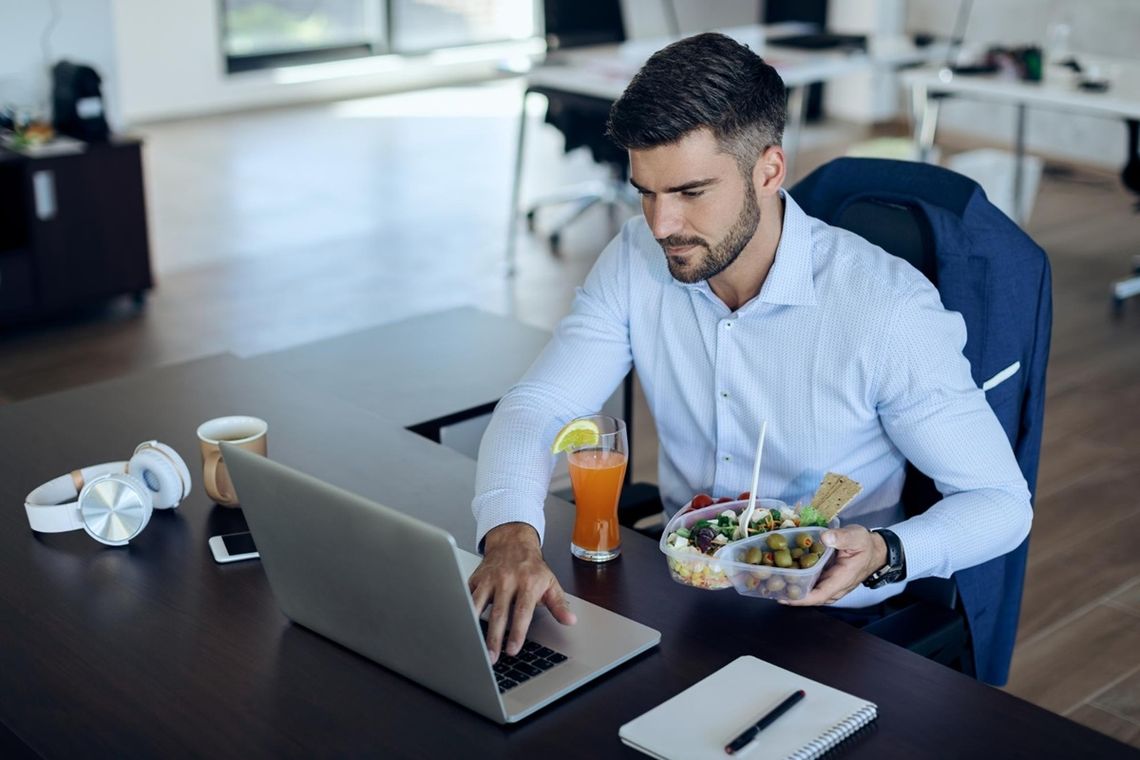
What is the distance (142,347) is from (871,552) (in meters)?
3.34

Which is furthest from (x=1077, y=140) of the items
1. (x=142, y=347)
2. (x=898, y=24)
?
(x=142, y=347)

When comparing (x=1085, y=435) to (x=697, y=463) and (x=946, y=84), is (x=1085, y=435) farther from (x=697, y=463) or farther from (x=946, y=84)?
(x=697, y=463)

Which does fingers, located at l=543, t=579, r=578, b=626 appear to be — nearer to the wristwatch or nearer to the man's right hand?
the man's right hand

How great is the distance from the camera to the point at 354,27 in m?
8.29

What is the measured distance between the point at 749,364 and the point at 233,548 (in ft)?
2.28

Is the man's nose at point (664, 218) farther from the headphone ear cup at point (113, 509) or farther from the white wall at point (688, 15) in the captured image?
the white wall at point (688, 15)

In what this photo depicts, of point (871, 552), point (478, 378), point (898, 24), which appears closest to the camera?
point (871, 552)

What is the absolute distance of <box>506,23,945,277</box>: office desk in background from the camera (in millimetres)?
5012

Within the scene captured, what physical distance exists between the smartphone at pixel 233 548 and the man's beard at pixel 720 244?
24.3 inches

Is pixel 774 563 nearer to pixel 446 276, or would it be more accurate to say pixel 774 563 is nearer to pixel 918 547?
pixel 918 547

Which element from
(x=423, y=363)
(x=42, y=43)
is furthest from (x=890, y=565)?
(x=42, y=43)

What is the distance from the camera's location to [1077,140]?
6.88 metres

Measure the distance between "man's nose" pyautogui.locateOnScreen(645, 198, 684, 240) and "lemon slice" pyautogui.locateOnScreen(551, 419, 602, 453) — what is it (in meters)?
0.26

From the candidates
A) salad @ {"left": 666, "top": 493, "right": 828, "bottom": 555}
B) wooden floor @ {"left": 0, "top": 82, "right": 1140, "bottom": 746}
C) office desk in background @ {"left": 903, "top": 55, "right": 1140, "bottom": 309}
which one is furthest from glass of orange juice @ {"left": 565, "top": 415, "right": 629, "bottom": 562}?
office desk in background @ {"left": 903, "top": 55, "right": 1140, "bottom": 309}
